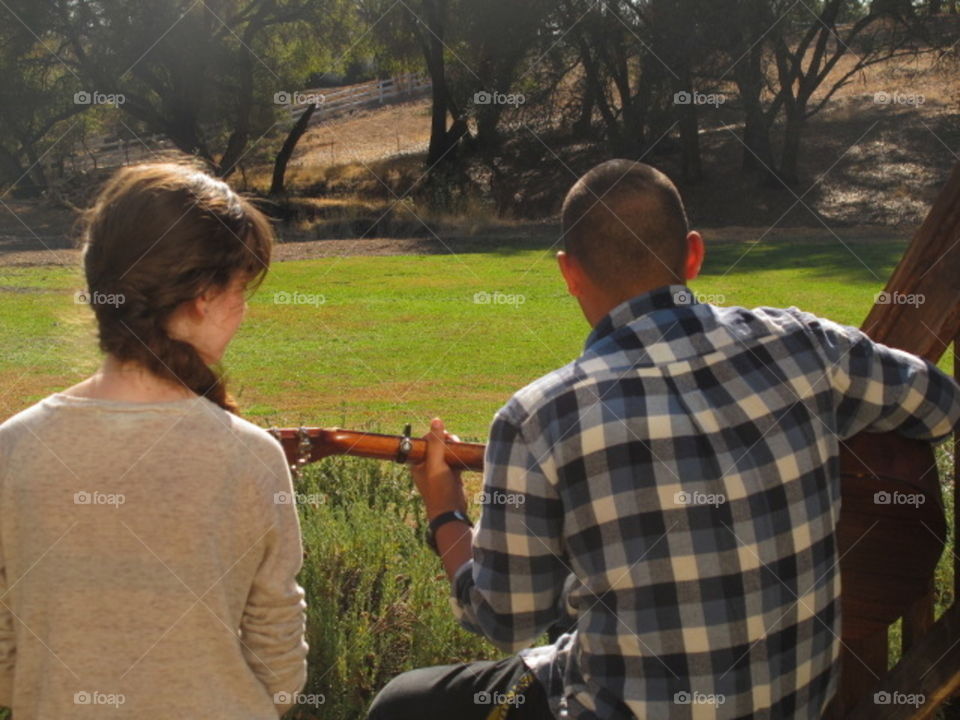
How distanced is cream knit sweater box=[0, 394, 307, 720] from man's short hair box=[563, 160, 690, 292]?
0.73 metres

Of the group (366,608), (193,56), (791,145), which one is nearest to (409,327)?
(366,608)

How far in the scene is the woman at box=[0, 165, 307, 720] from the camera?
1.95 m

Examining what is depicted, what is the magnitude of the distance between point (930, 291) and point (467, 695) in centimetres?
131

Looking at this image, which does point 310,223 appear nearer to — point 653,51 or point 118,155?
point 653,51

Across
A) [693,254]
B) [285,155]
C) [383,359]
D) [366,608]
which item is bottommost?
[383,359]


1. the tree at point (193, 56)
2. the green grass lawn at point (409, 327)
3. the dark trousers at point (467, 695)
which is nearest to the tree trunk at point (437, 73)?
the tree at point (193, 56)

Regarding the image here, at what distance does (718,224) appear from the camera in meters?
28.0

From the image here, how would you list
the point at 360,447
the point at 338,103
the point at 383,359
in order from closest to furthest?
the point at 360,447 → the point at 383,359 → the point at 338,103

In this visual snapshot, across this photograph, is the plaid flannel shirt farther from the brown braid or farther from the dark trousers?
the brown braid

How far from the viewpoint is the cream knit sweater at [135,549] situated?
6.40 ft

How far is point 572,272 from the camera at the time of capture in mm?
2371

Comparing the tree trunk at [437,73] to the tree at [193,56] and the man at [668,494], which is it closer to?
the tree at [193,56]

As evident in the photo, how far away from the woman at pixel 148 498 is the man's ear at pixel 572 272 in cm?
62

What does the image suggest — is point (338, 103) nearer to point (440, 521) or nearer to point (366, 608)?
point (366, 608)
